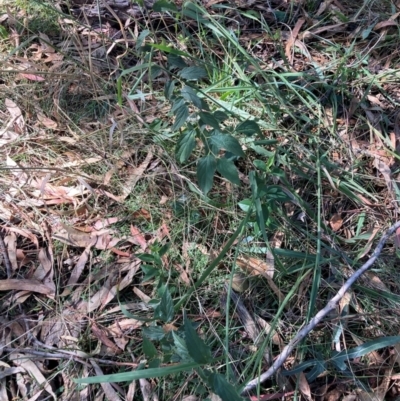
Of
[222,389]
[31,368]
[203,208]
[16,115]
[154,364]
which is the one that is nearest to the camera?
[222,389]

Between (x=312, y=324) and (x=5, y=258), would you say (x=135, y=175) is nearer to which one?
(x=5, y=258)

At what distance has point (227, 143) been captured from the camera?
3.76 feet

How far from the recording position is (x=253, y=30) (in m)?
1.94

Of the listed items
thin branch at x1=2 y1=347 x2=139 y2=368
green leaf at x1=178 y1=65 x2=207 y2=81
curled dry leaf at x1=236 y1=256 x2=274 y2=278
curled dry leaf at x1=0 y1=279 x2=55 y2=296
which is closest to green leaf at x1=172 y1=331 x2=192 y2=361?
thin branch at x1=2 y1=347 x2=139 y2=368

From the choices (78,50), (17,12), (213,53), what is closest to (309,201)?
(213,53)

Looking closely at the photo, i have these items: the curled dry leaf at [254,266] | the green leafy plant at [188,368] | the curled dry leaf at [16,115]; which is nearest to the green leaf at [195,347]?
the green leafy plant at [188,368]

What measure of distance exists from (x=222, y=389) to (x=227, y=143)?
1.85ft

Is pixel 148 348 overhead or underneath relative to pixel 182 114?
underneath

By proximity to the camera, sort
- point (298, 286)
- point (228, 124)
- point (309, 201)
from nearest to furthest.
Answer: point (298, 286), point (309, 201), point (228, 124)

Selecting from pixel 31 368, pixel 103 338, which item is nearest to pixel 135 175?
pixel 103 338

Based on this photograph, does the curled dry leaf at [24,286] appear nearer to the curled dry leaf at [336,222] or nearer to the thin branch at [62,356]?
the thin branch at [62,356]

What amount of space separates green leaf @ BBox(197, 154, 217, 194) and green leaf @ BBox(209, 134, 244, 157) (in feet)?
0.14

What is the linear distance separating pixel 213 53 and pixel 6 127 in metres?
0.84

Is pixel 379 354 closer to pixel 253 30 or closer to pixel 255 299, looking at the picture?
pixel 255 299
